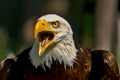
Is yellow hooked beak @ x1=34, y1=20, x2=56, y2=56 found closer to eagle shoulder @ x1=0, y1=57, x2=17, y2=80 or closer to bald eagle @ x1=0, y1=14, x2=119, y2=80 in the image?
bald eagle @ x1=0, y1=14, x2=119, y2=80

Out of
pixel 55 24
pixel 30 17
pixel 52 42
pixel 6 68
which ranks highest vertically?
pixel 55 24

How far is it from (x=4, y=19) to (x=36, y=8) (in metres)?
1.42

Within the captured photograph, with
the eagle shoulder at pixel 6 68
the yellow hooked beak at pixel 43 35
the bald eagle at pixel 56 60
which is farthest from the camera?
the eagle shoulder at pixel 6 68

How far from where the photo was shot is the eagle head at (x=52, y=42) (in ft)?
29.9

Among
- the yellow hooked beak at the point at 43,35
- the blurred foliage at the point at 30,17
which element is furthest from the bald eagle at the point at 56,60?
the blurred foliage at the point at 30,17

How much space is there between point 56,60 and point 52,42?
1.42 ft

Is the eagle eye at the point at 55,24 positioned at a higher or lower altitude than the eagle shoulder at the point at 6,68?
higher

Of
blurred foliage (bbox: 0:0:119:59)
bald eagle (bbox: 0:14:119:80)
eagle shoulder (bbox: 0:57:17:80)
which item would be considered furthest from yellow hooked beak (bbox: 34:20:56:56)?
blurred foliage (bbox: 0:0:119:59)

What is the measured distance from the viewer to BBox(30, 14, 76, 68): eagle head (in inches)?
359

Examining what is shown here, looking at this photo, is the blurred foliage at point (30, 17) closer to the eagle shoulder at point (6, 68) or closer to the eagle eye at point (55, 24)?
the eagle shoulder at point (6, 68)

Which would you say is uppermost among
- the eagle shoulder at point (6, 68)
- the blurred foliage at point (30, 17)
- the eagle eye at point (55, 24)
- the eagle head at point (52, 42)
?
the eagle eye at point (55, 24)

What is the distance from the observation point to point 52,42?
916 cm

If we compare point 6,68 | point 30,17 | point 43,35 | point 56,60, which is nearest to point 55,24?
point 43,35

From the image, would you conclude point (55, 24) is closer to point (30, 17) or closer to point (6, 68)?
point (6, 68)
